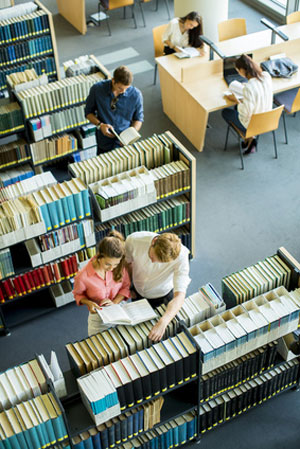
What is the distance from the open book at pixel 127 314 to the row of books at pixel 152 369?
0.22m

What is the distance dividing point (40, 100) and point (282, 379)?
411 cm

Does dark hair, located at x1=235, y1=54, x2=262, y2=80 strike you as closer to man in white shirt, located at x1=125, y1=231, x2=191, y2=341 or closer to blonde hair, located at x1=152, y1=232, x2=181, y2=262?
man in white shirt, located at x1=125, y1=231, x2=191, y2=341

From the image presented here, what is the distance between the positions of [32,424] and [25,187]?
8.02 ft

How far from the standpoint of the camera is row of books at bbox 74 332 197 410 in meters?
3.90

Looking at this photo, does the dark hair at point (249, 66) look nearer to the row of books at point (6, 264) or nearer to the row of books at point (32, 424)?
the row of books at point (6, 264)

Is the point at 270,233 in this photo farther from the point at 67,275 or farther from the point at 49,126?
the point at 49,126

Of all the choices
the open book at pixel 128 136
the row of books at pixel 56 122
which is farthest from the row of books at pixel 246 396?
the row of books at pixel 56 122

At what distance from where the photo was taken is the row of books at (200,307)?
436cm

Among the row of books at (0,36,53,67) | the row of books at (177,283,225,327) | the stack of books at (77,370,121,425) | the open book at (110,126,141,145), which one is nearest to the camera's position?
the stack of books at (77,370,121,425)

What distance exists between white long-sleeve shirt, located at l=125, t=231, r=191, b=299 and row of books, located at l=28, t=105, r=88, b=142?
2778 mm

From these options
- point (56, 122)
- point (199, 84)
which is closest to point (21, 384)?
point (56, 122)

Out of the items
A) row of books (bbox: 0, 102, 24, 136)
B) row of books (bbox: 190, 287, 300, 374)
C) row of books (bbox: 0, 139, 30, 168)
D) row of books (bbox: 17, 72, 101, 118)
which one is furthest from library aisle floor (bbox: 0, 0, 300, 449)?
row of books (bbox: 0, 102, 24, 136)

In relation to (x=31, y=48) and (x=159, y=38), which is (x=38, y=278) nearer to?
(x=31, y=48)

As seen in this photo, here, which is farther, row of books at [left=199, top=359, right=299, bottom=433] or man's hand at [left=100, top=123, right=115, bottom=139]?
man's hand at [left=100, top=123, right=115, bottom=139]
